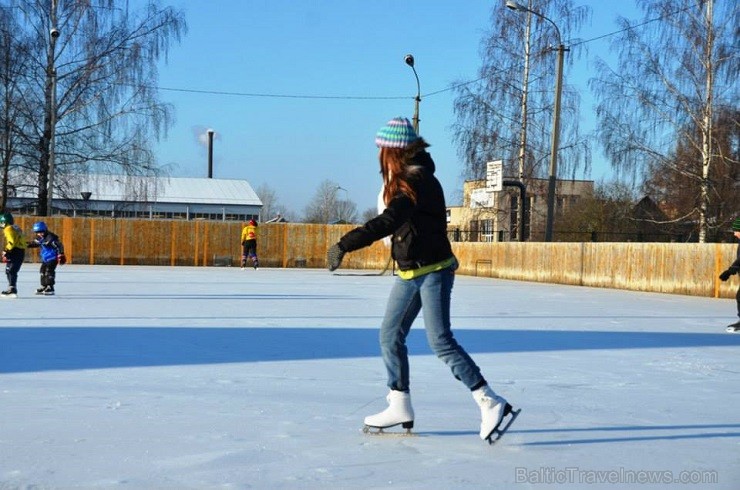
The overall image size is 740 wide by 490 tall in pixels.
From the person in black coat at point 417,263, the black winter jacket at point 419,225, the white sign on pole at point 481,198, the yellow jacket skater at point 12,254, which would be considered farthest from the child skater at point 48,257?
the white sign on pole at point 481,198

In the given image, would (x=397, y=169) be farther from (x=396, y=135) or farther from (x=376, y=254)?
(x=376, y=254)

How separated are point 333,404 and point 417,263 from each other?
53.5 inches

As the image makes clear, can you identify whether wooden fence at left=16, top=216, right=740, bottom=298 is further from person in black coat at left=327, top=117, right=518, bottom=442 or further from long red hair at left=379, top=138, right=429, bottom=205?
long red hair at left=379, top=138, right=429, bottom=205

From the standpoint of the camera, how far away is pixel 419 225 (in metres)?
4.41

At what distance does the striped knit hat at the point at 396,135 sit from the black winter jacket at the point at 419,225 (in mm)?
89

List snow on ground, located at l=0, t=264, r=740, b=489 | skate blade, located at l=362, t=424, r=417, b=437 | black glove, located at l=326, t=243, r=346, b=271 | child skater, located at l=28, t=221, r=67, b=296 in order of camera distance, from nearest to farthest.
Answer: snow on ground, located at l=0, t=264, r=740, b=489 < black glove, located at l=326, t=243, r=346, b=271 < skate blade, located at l=362, t=424, r=417, b=437 < child skater, located at l=28, t=221, r=67, b=296

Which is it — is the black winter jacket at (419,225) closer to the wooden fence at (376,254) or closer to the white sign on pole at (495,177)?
the wooden fence at (376,254)

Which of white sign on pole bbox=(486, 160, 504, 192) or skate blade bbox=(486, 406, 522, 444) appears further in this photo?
white sign on pole bbox=(486, 160, 504, 192)

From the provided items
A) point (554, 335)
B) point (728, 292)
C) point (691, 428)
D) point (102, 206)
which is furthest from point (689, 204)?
point (102, 206)

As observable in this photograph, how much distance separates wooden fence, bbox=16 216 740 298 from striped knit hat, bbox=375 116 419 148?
15.0 metres

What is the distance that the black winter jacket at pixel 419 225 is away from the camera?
4.29 meters

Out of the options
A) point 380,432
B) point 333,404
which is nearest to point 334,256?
point 380,432

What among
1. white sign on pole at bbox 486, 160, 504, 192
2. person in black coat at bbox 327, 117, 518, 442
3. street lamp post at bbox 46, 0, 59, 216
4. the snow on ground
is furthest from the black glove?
street lamp post at bbox 46, 0, 59, 216

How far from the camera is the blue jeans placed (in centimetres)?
444
